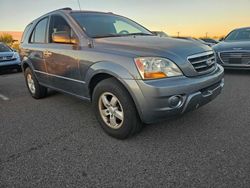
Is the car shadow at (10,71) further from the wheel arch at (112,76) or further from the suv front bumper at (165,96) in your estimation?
the suv front bumper at (165,96)

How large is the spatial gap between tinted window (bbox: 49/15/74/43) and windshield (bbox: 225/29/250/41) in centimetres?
597

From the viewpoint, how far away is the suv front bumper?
8.57 feet

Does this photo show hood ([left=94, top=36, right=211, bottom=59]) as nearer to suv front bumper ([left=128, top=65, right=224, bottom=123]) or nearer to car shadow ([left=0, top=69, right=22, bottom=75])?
suv front bumper ([left=128, top=65, right=224, bottom=123])

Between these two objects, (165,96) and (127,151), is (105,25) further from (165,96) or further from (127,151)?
(127,151)

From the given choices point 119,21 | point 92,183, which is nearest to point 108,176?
point 92,183

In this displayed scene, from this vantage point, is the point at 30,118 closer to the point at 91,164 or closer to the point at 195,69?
the point at 91,164

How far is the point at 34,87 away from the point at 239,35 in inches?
257

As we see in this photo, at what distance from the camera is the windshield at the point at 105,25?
12.0 feet

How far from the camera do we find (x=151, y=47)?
114 inches

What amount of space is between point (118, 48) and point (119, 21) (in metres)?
1.52

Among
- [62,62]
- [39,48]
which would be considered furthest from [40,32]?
[62,62]

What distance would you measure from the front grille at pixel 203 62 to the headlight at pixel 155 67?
0.32 meters

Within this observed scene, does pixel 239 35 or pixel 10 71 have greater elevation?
pixel 239 35

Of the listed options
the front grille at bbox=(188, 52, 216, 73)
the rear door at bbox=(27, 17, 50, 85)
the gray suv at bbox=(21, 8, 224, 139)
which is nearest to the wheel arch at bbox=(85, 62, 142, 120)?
the gray suv at bbox=(21, 8, 224, 139)
